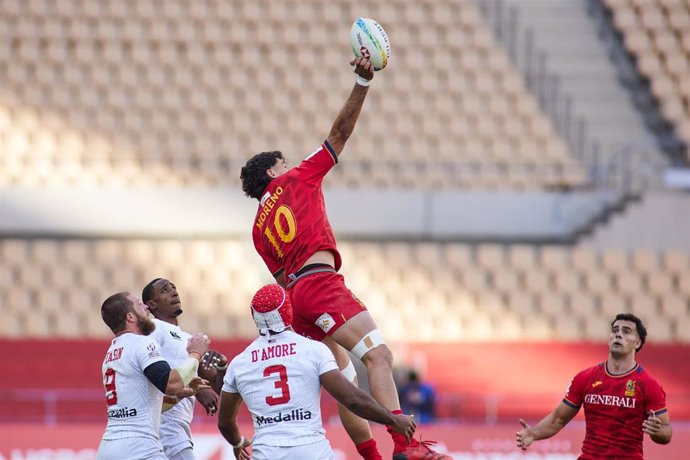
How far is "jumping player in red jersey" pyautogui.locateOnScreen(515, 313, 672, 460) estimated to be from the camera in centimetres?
879

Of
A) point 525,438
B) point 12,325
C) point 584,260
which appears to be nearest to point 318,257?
point 525,438

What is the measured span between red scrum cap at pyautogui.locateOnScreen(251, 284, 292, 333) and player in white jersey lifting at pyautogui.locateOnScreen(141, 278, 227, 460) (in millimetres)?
1148

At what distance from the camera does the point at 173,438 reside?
27.9 ft

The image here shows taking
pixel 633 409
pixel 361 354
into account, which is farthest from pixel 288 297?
pixel 633 409

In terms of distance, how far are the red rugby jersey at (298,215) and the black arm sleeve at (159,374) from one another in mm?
1001

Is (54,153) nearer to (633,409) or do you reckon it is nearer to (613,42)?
(613,42)

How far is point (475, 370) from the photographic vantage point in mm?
17328

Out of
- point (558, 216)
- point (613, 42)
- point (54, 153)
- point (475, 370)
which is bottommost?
point (475, 370)

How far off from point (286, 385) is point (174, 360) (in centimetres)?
152

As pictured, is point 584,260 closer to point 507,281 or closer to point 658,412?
point 507,281

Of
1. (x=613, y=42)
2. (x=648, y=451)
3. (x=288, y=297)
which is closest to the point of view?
(x=288, y=297)

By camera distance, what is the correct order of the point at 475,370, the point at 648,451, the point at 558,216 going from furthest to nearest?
the point at 558,216 → the point at 475,370 → the point at 648,451

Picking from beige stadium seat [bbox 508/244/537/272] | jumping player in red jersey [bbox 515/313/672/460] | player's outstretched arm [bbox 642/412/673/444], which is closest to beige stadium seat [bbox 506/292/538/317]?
beige stadium seat [bbox 508/244/537/272]

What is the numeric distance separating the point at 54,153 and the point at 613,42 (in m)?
9.82
